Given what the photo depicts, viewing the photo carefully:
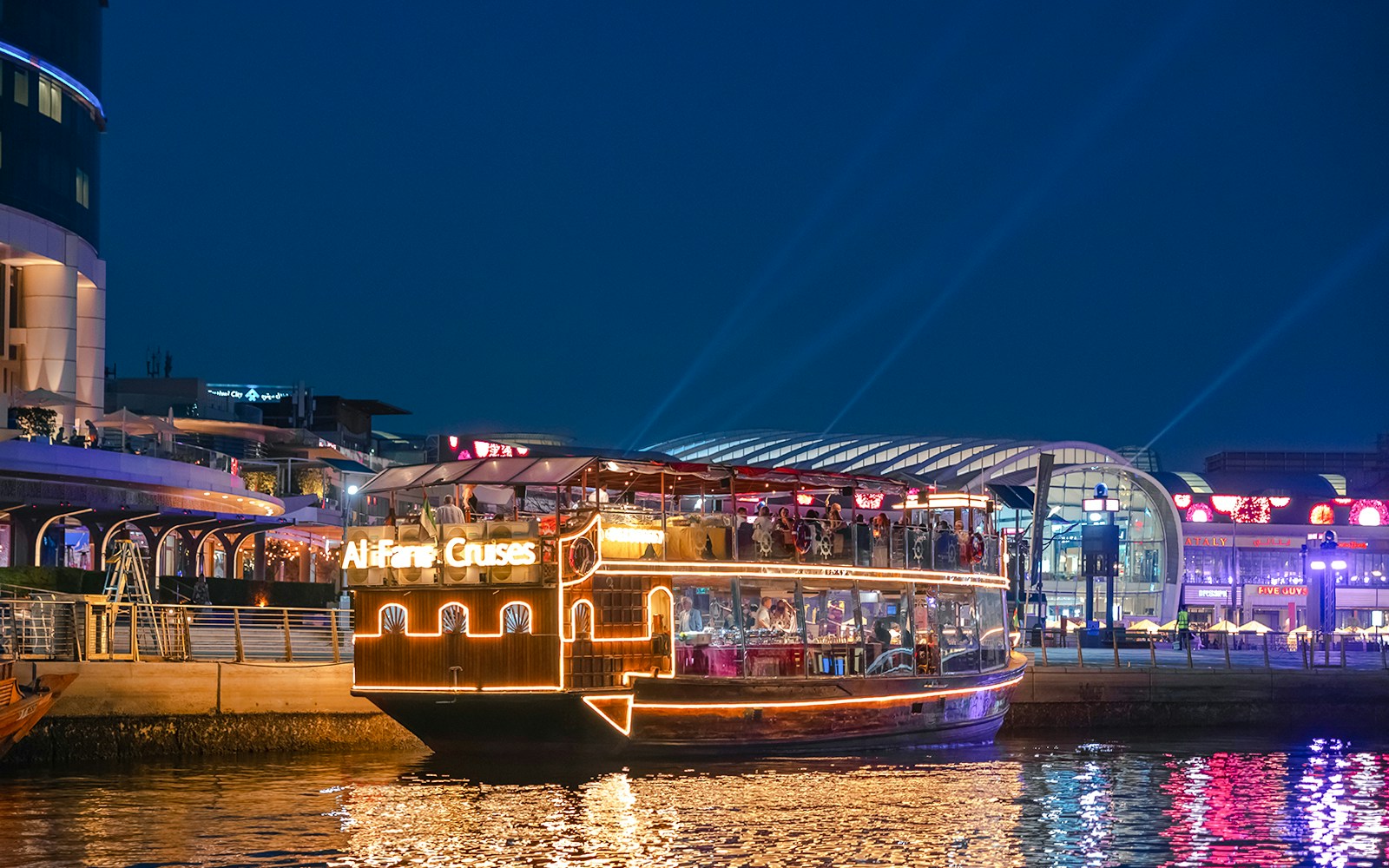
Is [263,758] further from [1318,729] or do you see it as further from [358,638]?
[1318,729]

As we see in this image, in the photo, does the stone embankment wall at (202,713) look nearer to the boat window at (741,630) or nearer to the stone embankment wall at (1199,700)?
the boat window at (741,630)

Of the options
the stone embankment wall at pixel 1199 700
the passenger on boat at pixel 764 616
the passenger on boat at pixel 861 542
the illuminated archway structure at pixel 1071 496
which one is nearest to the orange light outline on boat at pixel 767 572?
the passenger on boat at pixel 861 542

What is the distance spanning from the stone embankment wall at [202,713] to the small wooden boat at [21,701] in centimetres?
101

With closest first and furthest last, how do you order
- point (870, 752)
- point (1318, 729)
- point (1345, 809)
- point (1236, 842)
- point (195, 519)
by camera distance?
1. point (1236, 842)
2. point (1345, 809)
3. point (870, 752)
4. point (1318, 729)
5. point (195, 519)

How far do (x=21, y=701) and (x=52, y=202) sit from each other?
33510 mm

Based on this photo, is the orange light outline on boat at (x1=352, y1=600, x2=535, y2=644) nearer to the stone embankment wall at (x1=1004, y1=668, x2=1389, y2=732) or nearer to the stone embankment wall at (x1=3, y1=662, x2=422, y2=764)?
the stone embankment wall at (x1=3, y1=662, x2=422, y2=764)

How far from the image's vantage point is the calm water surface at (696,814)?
22141mm

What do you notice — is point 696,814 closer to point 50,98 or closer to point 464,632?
point 464,632

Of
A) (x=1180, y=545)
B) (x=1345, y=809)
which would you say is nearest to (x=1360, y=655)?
(x=1345, y=809)

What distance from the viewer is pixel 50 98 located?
57.0m

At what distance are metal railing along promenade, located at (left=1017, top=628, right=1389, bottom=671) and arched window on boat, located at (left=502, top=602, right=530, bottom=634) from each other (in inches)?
751

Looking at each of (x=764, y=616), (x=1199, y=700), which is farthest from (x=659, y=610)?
(x=1199, y=700)

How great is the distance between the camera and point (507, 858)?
21719mm

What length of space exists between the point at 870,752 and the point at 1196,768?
6434 mm
